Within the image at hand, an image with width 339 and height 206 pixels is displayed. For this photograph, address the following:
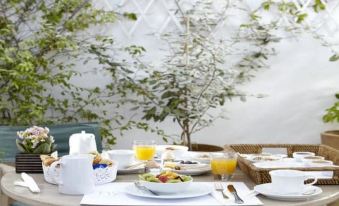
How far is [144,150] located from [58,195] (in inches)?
19.2

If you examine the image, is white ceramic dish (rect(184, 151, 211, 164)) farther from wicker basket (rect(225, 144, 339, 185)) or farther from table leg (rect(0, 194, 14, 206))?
table leg (rect(0, 194, 14, 206))

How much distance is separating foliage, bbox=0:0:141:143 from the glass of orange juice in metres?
1.65

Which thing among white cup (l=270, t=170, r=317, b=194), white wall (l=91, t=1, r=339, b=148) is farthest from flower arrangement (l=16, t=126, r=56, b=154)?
white wall (l=91, t=1, r=339, b=148)

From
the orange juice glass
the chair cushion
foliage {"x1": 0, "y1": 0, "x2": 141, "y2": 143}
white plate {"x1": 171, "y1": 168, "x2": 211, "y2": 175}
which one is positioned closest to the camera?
white plate {"x1": 171, "y1": 168, "x2": 211, "y2": 175}

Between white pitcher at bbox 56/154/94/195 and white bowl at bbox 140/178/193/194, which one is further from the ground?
white pitcher at bbox 56/154/94/195

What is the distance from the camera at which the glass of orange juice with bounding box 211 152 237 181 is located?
1.56m

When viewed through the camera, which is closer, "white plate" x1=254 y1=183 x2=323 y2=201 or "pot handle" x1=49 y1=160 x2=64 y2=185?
"white plate" x1=254 y1=183 x2=323 y2=201

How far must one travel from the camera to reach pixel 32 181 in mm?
1470

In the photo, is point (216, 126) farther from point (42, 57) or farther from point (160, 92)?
point (42, 57)

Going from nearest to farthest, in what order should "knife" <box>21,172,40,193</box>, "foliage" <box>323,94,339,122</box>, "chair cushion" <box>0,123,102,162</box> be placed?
"knife" <box>21,172,40,193</box> < "chair cushion" <box>0,123,102,162</box> < "foliage" <box>323,94,339,122</box>

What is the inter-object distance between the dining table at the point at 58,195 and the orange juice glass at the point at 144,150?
0.17 m

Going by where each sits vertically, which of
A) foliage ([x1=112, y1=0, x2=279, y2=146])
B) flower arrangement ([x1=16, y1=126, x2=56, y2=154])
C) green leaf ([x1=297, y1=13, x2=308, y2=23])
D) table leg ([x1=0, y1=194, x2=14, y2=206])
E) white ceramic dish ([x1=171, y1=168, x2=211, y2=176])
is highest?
green leaf ([x1=297, y1=13, x2=308, y2=23])

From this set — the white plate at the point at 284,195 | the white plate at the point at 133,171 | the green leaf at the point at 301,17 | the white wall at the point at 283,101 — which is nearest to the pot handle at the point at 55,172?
the white plate at the point at 133,171

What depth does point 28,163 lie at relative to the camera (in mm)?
1682
